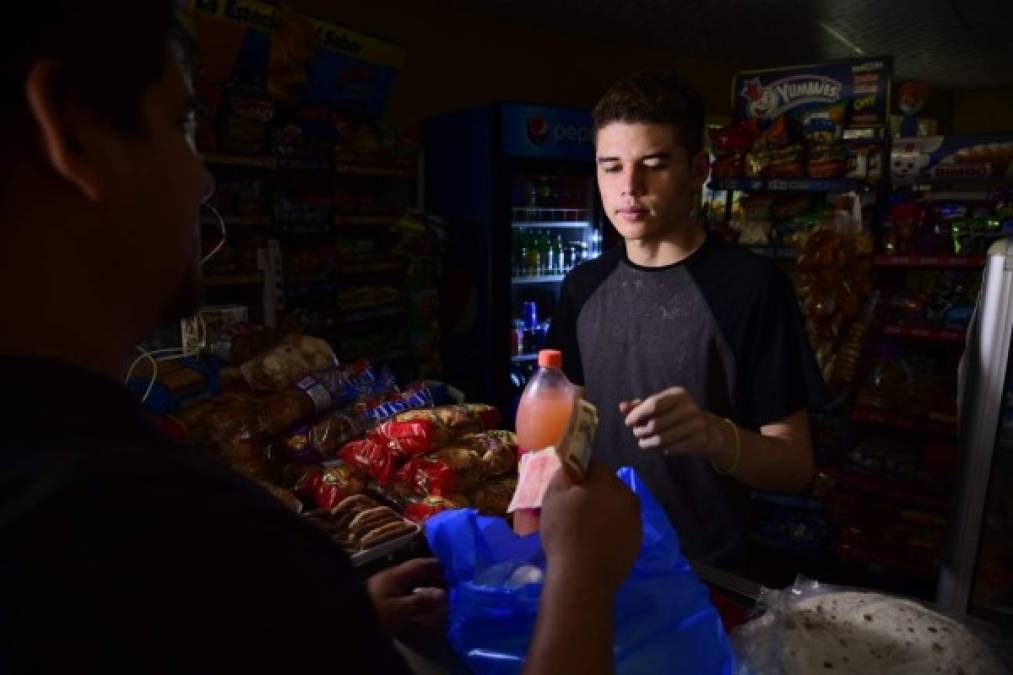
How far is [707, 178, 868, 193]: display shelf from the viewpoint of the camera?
3.97 meters

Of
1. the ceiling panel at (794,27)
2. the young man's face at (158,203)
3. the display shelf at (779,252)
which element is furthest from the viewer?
the ceiling panel at (794,27)

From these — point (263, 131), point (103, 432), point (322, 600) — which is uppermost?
point (263, 131)

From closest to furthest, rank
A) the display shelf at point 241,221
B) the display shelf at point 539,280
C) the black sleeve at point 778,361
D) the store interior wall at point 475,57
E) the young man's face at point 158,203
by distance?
1. the young man's face at point 158,203
2. the black sleeve at point 778,361
3. the display shelf at point 241,221
4. the display shelf at point 539,280
5. the store interior wall at point 475,57

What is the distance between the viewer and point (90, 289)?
0.55 metres

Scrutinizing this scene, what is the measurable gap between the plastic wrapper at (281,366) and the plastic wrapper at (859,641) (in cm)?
149

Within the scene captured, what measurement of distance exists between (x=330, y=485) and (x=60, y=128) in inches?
57.7

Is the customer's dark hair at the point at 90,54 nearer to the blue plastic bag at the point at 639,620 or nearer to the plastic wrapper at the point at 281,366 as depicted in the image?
the blue plastic bag at the point at 639,620

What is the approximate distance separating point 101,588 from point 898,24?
8.28 meters

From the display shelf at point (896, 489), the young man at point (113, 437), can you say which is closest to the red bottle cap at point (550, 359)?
the young man at point (113, 437)

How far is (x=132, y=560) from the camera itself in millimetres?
454

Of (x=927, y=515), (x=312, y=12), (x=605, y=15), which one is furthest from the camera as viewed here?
(x=605, y=15)

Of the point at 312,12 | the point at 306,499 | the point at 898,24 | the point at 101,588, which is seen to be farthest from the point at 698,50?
the point at 101,588

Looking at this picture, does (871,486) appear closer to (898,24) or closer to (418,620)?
(418,620)

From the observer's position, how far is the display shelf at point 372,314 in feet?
14.5
